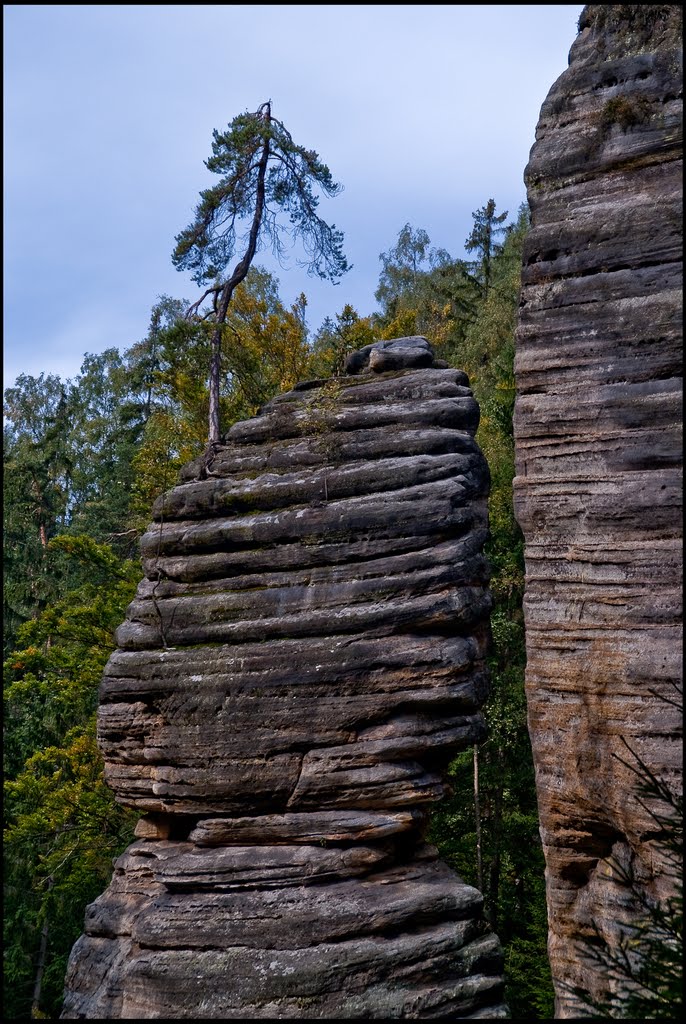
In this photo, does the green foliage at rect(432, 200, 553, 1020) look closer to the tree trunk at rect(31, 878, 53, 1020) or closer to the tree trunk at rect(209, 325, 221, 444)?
the tree trunk at rect(209, 325, 221, 444)

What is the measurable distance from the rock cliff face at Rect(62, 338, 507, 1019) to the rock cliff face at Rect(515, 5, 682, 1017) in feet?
4.99

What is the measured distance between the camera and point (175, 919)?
9625 mm

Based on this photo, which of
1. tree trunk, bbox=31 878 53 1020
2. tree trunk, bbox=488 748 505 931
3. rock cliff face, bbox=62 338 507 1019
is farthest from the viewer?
tree trunk, bbox=31 878 53 1020

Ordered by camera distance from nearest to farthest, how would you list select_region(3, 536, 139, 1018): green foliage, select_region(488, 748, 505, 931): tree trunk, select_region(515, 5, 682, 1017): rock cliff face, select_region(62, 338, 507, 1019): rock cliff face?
select_region(515, 5, 682, 1017): rock cliff face, select_region(62, 338, 507, 1019): rock cliff face, select_region(488, 748, 505, 931): tree trunk, select_region(3, 536, 139, 1018): green foliage

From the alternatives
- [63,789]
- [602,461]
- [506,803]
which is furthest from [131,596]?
[602,461]

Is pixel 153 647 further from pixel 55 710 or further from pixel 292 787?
pixel 55 710

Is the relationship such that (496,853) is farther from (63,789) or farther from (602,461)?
(602,461)

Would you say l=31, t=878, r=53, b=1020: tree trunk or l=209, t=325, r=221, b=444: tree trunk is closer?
l=209, t=325, r=221, b=444: tree trunk

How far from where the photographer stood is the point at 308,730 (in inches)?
393

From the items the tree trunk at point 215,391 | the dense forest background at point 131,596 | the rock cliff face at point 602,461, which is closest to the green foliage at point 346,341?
the dense forest background at point 131,596

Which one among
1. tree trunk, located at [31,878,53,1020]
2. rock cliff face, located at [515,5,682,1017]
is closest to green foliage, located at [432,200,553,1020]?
rock cliff face, located at [515,5,682,1017]

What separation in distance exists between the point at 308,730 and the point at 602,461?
406cm

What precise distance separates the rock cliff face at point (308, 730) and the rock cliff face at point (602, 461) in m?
1.52

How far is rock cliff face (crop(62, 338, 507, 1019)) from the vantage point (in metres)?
9.23
